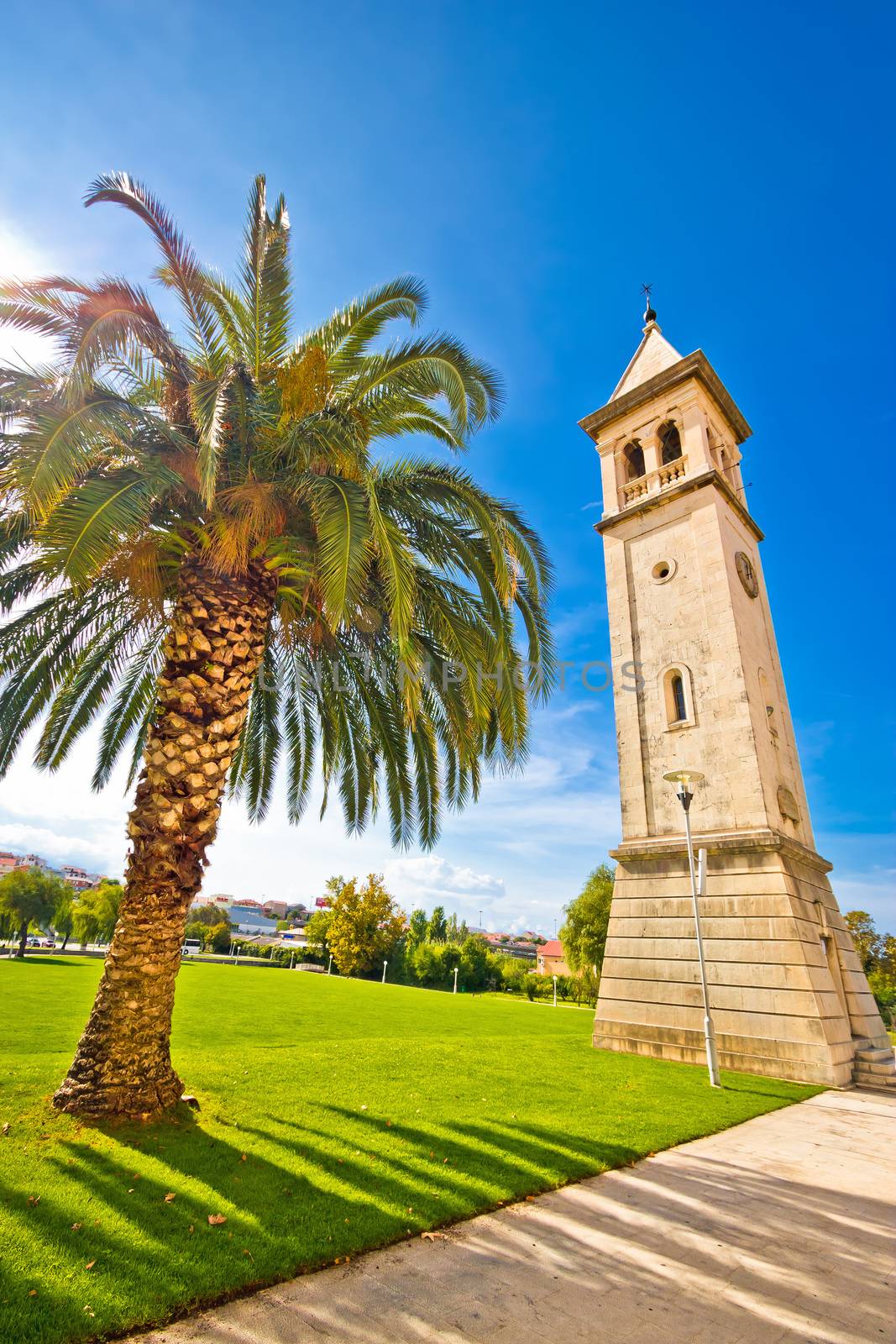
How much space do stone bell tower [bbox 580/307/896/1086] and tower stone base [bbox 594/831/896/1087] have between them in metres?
0.04

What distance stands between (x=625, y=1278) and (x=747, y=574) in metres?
18.6

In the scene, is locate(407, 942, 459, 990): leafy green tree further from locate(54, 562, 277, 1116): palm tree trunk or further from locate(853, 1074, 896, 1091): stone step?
locate(54, 562, 277, 1116): palm tree trunk

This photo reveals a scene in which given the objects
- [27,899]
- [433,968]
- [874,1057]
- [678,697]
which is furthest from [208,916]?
[874,1057]

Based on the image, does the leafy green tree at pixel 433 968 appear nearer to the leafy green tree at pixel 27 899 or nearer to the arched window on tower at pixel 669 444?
the leafy green tree at pixel 27 899

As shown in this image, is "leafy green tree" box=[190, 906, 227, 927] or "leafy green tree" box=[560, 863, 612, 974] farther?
"leafy green tree" box=[190, 906, 227, 927]

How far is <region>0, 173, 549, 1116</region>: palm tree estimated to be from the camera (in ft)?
20.9

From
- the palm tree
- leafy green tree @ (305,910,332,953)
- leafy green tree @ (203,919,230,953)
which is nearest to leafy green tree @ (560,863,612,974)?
the palm tree

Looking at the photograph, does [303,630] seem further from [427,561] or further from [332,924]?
[332,924]

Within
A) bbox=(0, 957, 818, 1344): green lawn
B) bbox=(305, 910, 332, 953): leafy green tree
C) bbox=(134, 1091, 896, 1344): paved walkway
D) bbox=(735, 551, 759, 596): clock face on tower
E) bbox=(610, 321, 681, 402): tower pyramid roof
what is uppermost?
bbox=(610, 321, 681, 402): tower pyramid roof

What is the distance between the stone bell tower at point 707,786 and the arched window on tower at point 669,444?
6 cm

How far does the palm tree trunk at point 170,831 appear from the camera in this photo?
243 inches

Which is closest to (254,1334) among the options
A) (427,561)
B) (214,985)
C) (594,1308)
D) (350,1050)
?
(594,1308)

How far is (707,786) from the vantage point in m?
15.4

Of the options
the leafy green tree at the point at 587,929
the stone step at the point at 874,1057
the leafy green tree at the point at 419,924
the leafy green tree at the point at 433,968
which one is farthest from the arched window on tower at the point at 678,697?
the leafy green tree at the point at 419,924
